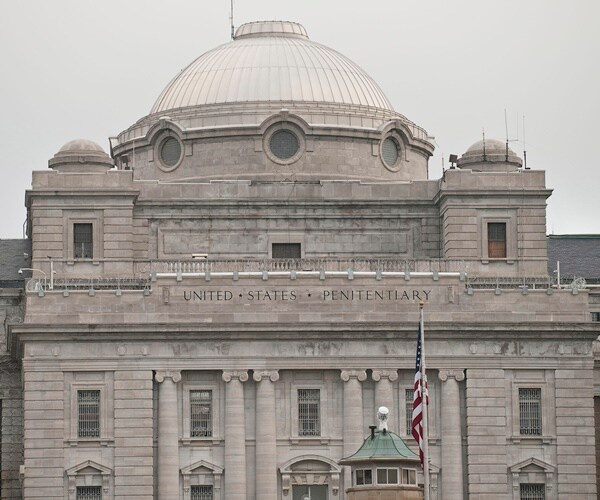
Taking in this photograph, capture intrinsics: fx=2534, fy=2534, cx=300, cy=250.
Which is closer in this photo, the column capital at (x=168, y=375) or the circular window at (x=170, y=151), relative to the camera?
the column capital at (x=168, y=375)

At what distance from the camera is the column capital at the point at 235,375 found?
114438 millimetres

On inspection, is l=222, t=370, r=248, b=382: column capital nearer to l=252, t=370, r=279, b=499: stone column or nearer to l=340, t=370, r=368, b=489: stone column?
l=252, t=370, r=279, b=499: stone column

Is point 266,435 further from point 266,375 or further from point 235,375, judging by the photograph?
point 235,375

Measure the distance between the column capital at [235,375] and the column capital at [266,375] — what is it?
41 centimetres

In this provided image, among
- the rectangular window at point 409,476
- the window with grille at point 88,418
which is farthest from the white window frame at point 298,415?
the rectangular window at point 409,476

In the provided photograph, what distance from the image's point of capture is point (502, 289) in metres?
116

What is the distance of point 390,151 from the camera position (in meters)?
131

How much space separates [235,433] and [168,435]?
9.92 feet

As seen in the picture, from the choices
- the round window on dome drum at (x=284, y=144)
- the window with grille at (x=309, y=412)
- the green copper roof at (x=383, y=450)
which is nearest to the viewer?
the green copper roof at (x=383, y=450)

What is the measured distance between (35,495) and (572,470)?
955 inches

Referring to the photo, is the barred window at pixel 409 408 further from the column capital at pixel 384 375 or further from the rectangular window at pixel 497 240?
the rectangular window at pixel 497 240

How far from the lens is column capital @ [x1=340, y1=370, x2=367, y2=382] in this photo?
11481 cm

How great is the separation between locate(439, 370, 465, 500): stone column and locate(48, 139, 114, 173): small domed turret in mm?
20631

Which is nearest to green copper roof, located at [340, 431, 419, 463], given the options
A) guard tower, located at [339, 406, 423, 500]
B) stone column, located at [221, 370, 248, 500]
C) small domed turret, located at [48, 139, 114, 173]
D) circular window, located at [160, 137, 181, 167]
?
guard tower, located at [339, 406, 423, 500]
